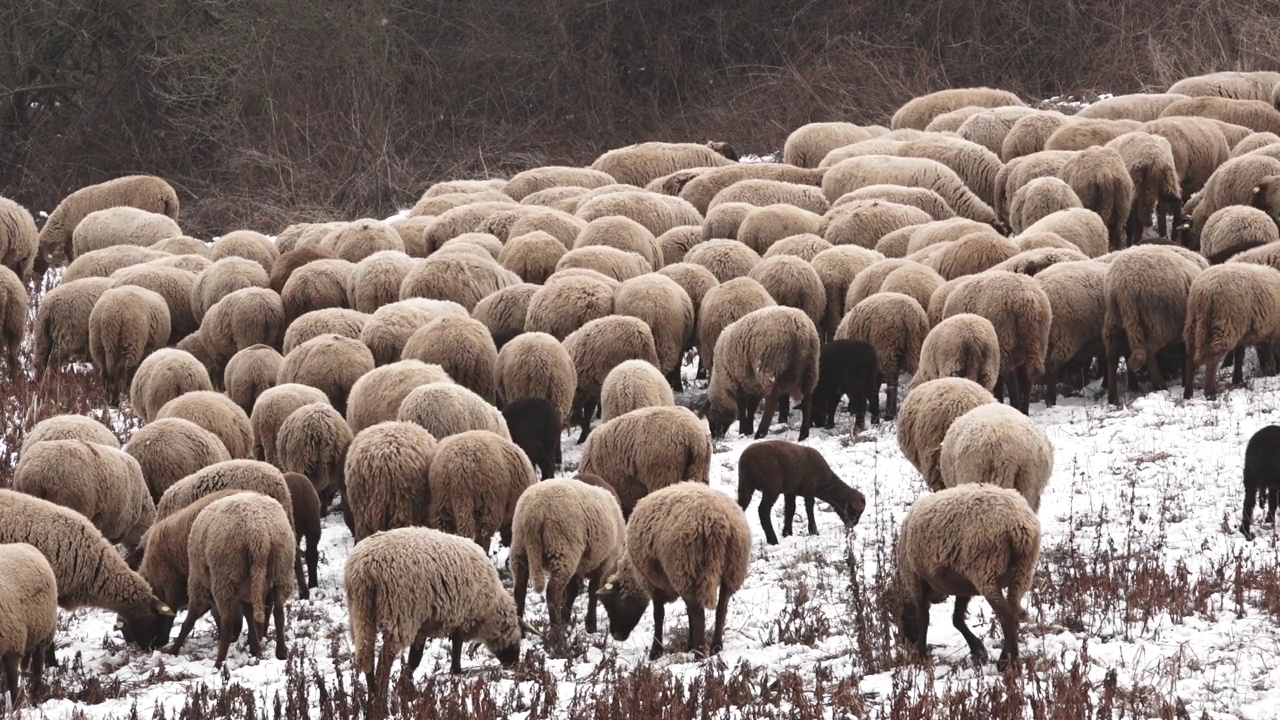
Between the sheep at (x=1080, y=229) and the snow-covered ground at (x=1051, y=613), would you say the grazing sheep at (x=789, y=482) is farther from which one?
the sheep at (x=1080, y=229)

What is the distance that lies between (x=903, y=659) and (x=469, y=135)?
23174mm

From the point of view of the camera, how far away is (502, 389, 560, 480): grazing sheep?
11641mm

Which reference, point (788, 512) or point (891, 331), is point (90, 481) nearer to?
point (788, 512)

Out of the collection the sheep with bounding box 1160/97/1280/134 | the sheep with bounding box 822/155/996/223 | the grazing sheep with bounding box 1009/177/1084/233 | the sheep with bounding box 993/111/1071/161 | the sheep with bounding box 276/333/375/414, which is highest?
the sheep with bounding box 1160/97/1280/134

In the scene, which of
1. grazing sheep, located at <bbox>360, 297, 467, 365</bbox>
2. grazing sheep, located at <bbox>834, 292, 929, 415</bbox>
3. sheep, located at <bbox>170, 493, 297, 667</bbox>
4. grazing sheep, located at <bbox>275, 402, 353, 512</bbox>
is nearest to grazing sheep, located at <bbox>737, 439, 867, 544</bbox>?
grazing sheep, located at <bbox>834, 292, 929, 415</bbox>

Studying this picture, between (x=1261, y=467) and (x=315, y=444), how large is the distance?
238 inches

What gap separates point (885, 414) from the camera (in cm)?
1288

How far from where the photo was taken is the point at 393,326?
1350 cm

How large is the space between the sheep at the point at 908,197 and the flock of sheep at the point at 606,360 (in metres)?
0.04

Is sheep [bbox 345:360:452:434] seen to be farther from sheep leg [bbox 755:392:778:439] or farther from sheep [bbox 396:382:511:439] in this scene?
sheep leg [bbox 755:392:778:439]

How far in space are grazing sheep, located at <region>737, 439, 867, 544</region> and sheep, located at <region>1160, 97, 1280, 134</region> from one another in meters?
11.2

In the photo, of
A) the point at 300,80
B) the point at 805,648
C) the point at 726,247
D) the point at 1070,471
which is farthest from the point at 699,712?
the point at 300,80

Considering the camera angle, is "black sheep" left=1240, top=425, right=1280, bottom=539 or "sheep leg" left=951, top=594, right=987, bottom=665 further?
"black sheep" left=1240, top=425, right=1280, bottom=539

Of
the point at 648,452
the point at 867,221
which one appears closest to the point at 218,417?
the point at 648,452
